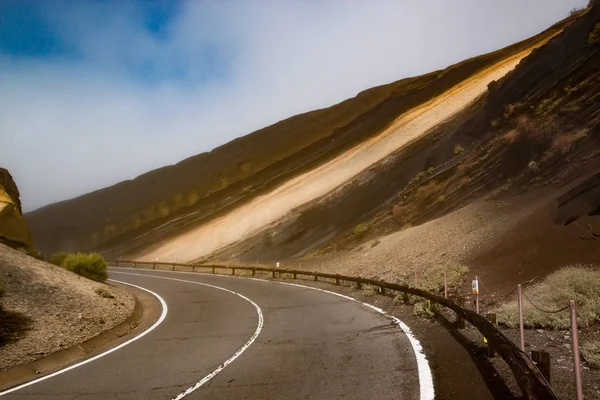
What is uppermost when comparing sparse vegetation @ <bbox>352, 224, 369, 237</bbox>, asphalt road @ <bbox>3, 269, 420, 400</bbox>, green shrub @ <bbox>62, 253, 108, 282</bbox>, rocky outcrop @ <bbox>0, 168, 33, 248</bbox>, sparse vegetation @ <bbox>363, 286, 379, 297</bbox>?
rocky outcrop @ <bbox>0, 168, 33, 248</bbox>

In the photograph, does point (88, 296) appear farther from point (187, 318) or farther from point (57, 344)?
point (57, 344)

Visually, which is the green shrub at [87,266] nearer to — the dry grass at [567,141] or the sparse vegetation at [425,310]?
the sparse vegetation at [425,310]

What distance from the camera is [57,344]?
10086 millimetres

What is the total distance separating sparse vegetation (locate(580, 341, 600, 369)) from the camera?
19.8 ft

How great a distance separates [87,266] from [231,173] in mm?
47455

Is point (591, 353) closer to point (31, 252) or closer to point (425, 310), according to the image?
point (425, 310)

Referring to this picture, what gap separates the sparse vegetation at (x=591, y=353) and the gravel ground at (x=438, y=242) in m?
12.5

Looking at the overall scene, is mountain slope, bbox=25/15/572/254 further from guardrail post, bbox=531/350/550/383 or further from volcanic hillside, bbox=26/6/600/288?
guardrail post, bbox=531/350/550/383

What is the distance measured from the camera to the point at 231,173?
68875mm

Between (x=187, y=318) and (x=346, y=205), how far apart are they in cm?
2897

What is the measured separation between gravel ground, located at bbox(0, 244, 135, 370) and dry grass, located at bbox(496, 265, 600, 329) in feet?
33.6

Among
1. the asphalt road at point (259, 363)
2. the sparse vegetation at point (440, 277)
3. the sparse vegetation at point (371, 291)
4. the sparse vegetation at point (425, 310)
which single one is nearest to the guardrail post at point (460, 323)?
the asphalt road at point (259, 363)

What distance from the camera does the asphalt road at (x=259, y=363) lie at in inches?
242

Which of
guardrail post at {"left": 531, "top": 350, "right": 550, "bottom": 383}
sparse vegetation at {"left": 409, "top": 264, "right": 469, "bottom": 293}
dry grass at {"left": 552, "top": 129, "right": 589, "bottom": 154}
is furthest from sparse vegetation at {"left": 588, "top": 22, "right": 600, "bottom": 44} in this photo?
guardrail post at {"left": 531, "top": 350, "right": 550, "bottom": 383}
